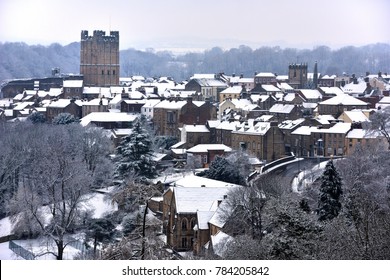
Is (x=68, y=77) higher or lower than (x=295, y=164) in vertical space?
higher

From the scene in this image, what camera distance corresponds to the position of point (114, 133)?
46.0 ft

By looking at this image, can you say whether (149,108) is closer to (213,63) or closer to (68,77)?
(68,77)

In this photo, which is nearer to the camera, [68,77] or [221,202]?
[221,202]

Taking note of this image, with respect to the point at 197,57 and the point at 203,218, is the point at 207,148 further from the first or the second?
the point at 197,57

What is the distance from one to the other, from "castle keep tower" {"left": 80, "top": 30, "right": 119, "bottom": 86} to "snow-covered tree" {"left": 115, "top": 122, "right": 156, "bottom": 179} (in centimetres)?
122

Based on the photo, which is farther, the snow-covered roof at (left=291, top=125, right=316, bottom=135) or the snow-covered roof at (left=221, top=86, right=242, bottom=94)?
the snow-covered roof at (left=221, top=86, right=242, bottom=94)

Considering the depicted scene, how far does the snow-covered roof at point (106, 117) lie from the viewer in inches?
550

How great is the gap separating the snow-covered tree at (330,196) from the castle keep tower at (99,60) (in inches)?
124

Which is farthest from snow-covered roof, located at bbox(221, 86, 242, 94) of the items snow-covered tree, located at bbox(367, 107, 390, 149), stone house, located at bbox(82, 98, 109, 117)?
snow-covered tree, located at bbox(367, 107, 390, 149)

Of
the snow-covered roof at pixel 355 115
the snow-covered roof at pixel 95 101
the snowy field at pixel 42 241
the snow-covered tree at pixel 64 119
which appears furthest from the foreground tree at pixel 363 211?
the snow-covered roof at pixel 95 101

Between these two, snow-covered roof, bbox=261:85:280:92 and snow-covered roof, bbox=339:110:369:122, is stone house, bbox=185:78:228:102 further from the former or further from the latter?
snow-covered roof, bbox=339:110:369:122

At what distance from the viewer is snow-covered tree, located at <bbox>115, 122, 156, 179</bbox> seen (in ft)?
41.7

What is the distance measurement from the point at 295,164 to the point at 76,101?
15.7ft

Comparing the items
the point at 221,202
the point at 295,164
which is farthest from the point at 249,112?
the point at 221,202
